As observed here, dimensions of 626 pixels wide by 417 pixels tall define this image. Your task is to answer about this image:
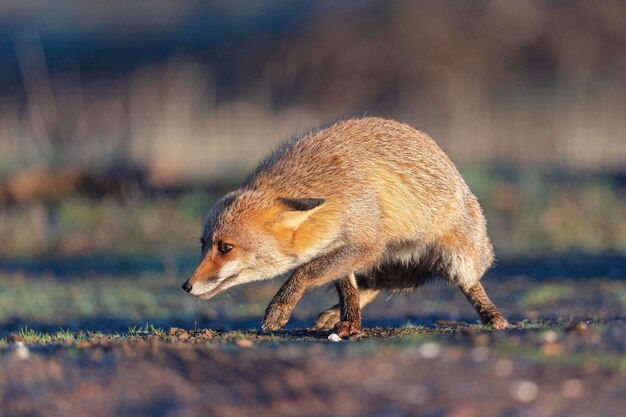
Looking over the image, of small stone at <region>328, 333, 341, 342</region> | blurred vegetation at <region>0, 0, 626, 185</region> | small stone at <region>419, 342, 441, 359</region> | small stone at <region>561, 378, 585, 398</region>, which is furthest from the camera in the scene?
blurred vegetation at <region>0, 0, 626, 185</region>

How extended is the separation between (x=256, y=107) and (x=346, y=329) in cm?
1952

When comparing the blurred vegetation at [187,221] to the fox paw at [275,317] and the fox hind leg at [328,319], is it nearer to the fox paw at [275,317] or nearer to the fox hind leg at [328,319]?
the fox hind leg at [328,319]

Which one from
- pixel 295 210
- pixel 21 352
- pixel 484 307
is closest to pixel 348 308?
pixel 295 210

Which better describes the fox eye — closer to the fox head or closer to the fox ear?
the fox head

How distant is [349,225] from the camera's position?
341 inches

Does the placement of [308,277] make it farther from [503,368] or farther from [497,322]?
[503,368]

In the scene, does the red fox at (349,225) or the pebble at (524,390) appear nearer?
the pebble at (524,390)

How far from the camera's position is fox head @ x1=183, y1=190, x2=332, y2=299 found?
8.43 metres

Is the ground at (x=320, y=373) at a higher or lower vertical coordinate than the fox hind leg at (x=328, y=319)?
higher

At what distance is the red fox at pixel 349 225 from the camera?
8.53 meters

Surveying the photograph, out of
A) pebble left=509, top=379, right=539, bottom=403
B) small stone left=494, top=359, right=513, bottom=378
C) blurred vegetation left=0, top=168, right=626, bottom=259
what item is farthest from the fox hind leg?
blurred vegetation left=0, top=168, right=626, bottom=259

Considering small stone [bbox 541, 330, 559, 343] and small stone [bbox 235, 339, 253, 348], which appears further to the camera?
small stone [bbox 235, 339, 253, 348]

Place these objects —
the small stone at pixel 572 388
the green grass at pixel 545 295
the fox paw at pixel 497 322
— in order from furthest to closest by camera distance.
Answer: the green grass at pixel 545 295 < the fox paw at pixel 497 322 < the small stone at pixel 572 388

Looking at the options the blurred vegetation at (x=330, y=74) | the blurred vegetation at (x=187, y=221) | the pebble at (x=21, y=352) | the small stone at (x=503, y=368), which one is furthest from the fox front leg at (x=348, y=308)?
the blurred vegetation at (x=330, y=74)
